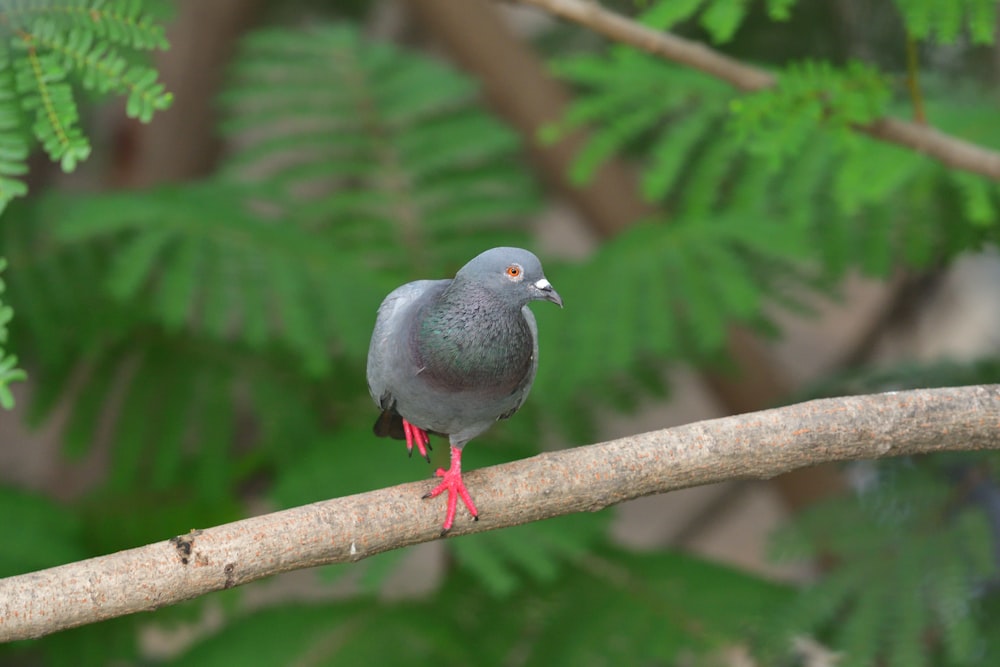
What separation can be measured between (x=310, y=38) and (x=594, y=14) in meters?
2.46

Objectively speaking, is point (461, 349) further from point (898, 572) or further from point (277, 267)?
point (898, 572)

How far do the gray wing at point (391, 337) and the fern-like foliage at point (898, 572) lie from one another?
226 centimetres

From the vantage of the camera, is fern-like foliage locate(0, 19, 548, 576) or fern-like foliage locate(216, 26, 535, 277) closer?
fern-like foliage locate(0, 19, 548, 576)

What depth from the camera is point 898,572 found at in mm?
3891

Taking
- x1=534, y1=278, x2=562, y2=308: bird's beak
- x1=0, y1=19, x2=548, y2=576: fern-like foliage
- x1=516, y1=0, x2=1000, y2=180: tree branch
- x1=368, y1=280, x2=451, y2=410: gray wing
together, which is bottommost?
x1=0, y1=19, x2=548, y2=576: fern-like foliage

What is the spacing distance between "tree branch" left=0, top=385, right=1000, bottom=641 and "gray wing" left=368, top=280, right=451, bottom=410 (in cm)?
22

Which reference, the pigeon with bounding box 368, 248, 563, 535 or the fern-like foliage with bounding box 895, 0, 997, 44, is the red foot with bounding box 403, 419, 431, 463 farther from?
the fern-like foliage with bounding box 895, 0, 997, 44

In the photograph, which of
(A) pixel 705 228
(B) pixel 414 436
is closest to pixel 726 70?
(A) pixel 705 228

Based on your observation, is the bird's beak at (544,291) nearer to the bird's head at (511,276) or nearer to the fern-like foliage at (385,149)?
the bird's head at (511,276)

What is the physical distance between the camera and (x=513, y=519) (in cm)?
228

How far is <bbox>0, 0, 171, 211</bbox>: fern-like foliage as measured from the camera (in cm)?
201

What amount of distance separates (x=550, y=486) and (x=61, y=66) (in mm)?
1365

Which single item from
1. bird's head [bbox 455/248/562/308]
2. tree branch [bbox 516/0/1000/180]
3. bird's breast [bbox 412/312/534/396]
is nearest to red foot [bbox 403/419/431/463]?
bird's breast [bbox 412/312/534/396]

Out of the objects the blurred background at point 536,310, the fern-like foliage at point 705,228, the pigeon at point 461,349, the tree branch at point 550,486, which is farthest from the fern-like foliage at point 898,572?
the pigeon at point 461,349
